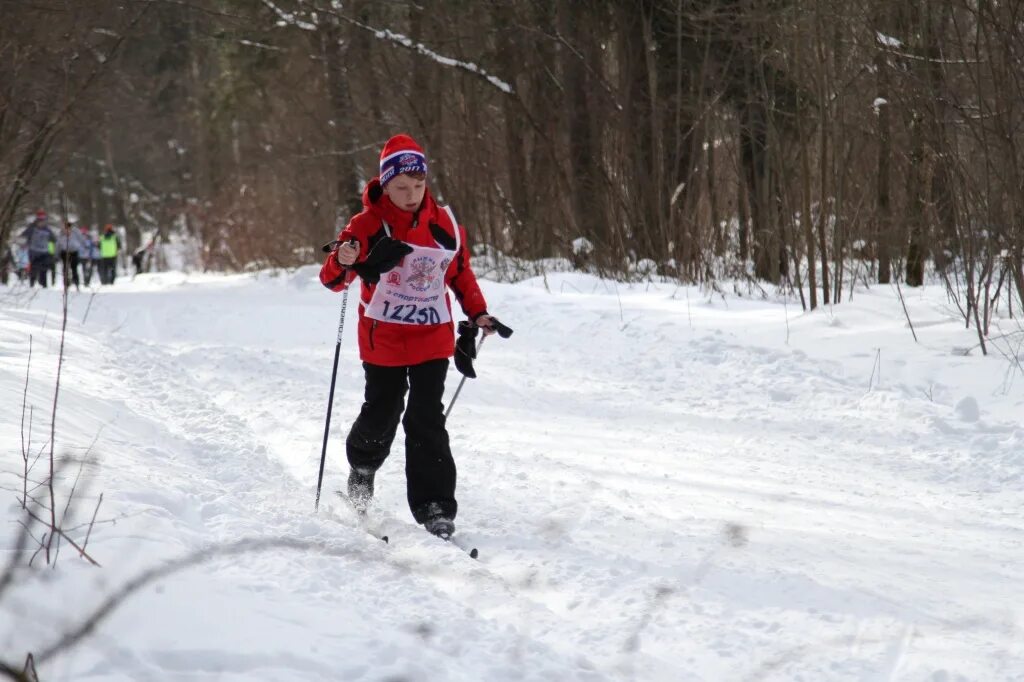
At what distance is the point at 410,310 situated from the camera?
4512mm

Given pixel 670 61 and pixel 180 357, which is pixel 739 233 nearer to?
pixel 670 61

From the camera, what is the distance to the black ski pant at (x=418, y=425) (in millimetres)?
4598

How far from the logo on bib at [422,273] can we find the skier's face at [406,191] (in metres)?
0.22

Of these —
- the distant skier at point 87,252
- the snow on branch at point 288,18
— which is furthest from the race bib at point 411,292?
the distant skier at point 87,252

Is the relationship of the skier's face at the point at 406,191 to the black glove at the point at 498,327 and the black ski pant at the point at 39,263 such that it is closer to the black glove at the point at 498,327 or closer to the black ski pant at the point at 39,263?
the black glove at the point at 498,327

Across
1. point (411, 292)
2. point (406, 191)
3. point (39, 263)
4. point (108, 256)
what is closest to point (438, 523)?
point (411, 292)

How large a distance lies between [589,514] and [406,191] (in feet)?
5.19

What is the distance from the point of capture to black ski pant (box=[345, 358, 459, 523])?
15.1ft

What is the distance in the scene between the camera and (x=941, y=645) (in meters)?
3.26

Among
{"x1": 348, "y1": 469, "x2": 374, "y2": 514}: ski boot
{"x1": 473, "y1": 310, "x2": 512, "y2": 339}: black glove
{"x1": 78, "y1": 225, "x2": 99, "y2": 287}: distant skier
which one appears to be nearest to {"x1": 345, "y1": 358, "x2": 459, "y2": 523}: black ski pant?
{"x1": 348, "y1": 469, "x2": 374, "y2": 514}: ski boot

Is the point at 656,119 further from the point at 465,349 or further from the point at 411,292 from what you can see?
the point at 411,292

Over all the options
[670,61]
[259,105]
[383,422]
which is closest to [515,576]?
[383,422]

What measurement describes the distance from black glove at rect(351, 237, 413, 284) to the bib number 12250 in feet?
0.55

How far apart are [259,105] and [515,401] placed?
27782mm
